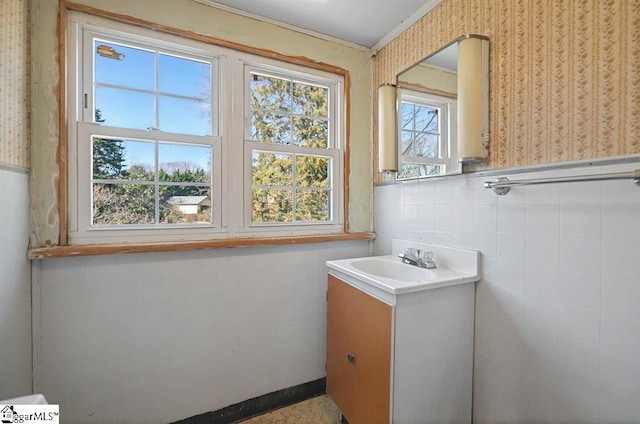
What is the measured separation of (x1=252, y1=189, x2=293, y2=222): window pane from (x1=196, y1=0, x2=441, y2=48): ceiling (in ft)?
3.41

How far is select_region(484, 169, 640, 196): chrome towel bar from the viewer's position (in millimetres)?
807

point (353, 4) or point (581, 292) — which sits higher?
point (353, 4)

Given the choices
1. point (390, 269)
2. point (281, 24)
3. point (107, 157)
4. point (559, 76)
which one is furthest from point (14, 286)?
point (559, 76)

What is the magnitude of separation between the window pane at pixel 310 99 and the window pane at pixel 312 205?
0.54 meters

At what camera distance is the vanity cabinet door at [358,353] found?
3.88 ft

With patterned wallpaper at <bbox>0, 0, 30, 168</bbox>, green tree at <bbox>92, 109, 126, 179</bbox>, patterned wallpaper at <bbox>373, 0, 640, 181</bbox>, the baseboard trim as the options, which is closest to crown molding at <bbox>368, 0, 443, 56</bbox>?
patterned wallpaper at <bbox>373, 0, 640, 181</bbox>

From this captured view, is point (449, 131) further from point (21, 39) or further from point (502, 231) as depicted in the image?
point (21, 39)

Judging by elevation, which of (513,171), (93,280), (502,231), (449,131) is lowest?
(93,280)

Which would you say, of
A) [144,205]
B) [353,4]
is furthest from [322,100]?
[144,205]

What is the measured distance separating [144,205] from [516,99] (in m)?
1.83

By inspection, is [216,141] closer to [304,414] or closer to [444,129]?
[444,129]

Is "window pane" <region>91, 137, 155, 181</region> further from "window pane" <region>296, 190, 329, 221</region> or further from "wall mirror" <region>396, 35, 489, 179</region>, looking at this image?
"wall mirror" <region>396, 35, 489, 179</region>

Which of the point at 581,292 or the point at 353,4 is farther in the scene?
the point at 353,4

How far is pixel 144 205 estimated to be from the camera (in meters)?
1.47
